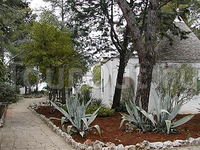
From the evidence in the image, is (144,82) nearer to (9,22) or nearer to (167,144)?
(167,144)

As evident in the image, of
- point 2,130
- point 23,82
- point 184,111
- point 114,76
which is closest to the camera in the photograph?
point 2,130

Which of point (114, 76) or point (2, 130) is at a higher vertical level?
point (114, 76)

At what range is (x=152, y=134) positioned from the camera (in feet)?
20.8

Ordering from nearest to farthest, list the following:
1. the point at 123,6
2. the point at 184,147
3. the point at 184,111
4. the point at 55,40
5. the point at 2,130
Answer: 1. the point at 184,147
2. the point at 2,130
3. the point at 123,6
4. the point at 55,40
5. the point at 184,111

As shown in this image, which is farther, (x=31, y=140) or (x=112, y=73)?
(x=112, y=73)

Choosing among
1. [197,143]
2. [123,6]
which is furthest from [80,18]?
[197,143]

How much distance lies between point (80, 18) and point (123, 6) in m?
4.90

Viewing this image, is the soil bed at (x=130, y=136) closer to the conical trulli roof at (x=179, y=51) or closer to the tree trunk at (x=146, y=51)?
the tree trunk at (x=146, y=51)

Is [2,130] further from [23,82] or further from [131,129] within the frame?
[23,82]

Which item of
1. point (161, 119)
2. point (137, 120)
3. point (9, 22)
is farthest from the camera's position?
point (9, 22)

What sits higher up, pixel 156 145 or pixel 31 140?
pixel 156 145

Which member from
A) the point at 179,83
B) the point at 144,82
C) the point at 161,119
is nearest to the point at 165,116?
the point at 161,119

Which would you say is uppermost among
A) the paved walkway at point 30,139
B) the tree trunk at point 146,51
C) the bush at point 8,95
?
the tree trunk at point 146,51

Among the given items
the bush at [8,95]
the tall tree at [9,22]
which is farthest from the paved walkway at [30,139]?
the tall tree at [9,22]
